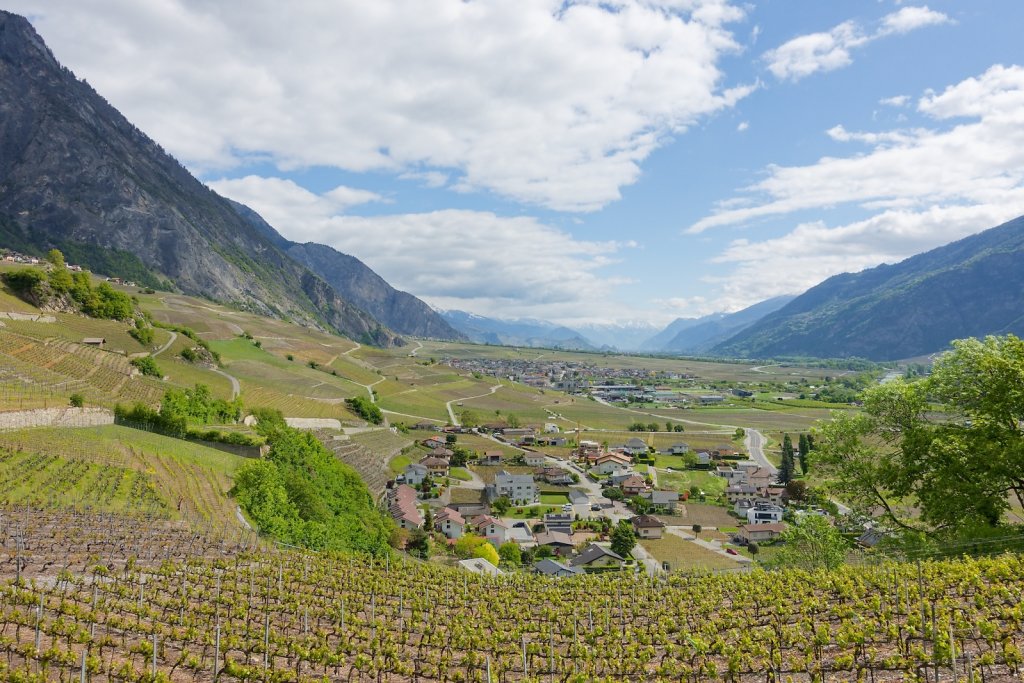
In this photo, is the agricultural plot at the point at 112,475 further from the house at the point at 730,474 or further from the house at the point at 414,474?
the house at the point at 730,474

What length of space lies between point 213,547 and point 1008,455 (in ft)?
110

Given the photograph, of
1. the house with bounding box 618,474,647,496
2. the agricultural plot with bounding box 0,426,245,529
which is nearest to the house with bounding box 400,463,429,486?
the house with bounding box 618,474,647,496

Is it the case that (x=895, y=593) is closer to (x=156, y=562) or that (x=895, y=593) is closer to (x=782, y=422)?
(x=156, y=562)

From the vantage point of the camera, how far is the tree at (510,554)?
58.1 m

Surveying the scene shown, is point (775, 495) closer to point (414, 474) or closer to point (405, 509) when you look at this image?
point (414, 474)

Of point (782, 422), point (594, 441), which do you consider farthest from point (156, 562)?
point (782, 422)

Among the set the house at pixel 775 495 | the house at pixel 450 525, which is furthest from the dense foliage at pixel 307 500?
the house at pixel 775 495

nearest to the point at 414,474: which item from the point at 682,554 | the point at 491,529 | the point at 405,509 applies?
the point at 405,509

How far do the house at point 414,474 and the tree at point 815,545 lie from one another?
201 feet

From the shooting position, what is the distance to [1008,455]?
1869 cm

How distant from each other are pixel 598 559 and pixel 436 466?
40813 mm

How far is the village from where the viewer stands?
59.9 metres

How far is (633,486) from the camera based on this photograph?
91.4m

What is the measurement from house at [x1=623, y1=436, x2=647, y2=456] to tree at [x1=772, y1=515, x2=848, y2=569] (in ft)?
296
